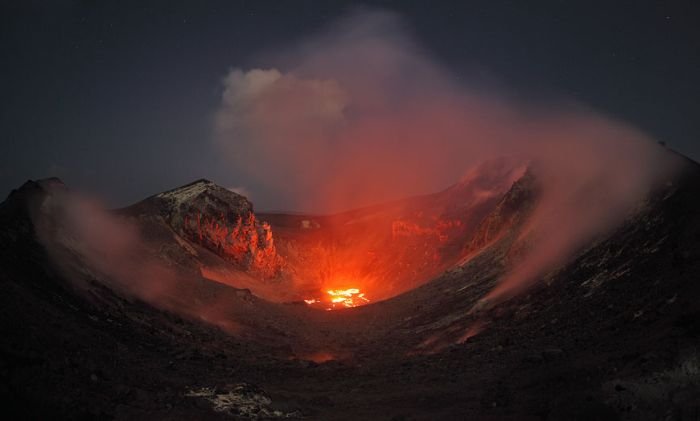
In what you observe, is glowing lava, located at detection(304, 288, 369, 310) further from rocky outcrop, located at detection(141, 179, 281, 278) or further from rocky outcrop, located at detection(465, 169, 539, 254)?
rocky outcrop, located at detection(465, 169, 539, 254)

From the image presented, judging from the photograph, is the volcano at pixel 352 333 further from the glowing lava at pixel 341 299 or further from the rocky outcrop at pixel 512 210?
the glowing lava at pixel 341 299

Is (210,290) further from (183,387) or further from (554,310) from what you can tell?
(554,310)

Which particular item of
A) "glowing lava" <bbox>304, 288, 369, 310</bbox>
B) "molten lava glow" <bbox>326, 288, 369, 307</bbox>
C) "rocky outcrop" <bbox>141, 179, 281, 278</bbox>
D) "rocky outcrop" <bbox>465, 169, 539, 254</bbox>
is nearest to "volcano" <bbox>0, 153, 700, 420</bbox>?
"rocky outcrop" <bbox>465, 169, 539, 254</bbox>

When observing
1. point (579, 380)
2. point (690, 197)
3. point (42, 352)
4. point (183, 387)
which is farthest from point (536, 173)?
point (42, 352)

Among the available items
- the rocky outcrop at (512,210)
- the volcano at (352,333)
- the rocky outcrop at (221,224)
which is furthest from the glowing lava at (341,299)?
the rocky outcrop at (512,210)

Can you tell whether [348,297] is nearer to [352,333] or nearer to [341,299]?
[341,299]

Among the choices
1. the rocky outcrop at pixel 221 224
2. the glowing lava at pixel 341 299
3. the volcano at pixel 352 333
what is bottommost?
the volcano at pixel 352 333
